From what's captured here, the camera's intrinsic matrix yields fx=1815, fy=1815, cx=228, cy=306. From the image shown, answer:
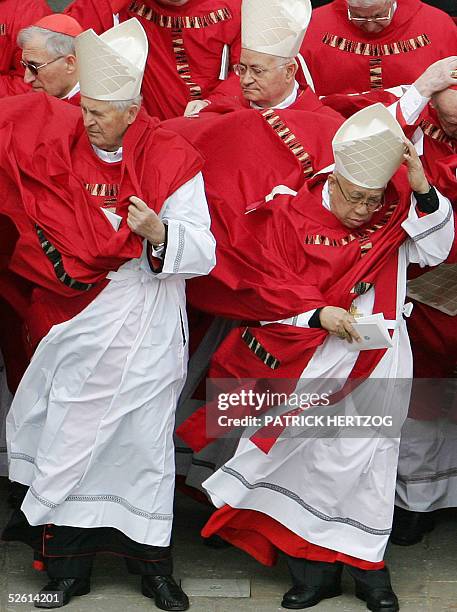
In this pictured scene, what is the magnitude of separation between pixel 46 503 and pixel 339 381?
48.0 inches

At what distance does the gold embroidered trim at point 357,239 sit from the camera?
6.96 metres

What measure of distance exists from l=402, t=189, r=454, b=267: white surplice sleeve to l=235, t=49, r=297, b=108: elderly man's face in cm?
87

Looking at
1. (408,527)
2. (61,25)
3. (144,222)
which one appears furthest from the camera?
(408,527)

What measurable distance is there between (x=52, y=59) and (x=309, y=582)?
2.39 m

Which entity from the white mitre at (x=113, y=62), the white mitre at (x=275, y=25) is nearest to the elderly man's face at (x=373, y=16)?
the white mitre at (x=275, y=25)

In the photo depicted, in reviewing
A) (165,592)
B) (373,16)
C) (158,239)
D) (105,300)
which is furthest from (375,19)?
(165,592)

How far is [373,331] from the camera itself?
675 cm

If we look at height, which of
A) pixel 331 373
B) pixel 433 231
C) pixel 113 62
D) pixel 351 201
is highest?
pixel 113 62

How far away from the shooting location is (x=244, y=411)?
23.5 feet

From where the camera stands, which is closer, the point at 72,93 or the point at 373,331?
the point at 373,331

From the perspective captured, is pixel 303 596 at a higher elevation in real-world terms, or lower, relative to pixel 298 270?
lower

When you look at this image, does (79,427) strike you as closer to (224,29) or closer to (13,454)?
(13,454)

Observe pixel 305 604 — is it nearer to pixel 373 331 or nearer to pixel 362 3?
pixel 373 331

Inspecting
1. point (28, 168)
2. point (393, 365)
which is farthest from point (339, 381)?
point (28, 168)
